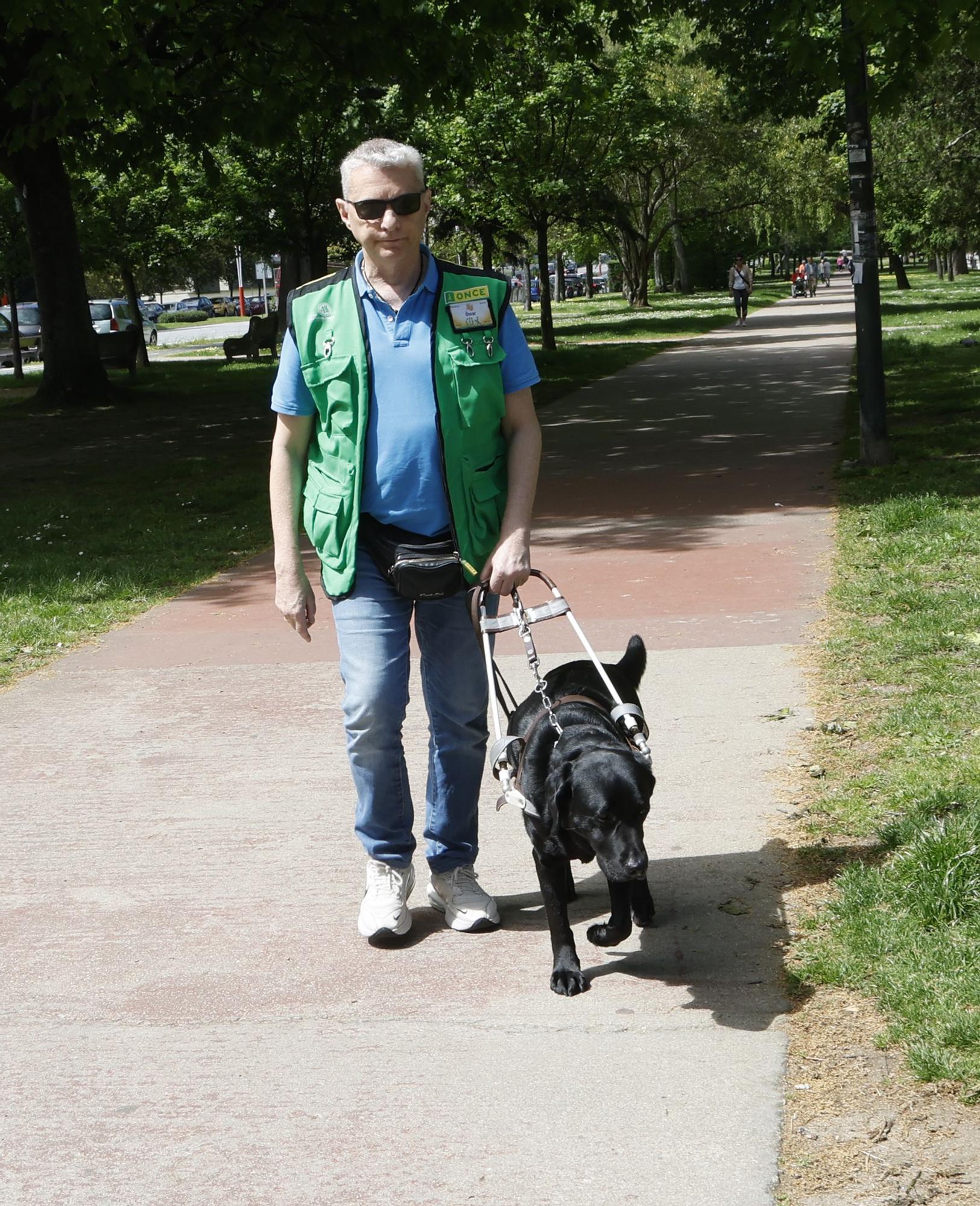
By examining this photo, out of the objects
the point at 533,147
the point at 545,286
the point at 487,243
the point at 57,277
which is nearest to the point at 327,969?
→ the point at 57,277

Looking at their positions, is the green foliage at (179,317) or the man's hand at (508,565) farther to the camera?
the green foliage at (179,317)

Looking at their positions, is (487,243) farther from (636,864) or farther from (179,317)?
(179,317)

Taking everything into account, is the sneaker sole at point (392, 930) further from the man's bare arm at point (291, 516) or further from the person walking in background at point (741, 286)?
the person walking in background at point (741, 286)

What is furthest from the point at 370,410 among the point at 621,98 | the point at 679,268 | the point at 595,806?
the point at 679,268

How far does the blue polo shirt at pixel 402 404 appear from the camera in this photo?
3891 mm

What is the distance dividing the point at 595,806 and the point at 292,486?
1278 mm

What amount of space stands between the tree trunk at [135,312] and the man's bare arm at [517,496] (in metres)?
29.3

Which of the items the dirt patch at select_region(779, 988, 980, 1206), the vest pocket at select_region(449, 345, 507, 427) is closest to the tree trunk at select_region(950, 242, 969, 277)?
the vest pocket at select_region(449, 345, 507, 427)

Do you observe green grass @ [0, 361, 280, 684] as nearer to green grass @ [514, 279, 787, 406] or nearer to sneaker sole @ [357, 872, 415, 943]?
sneaker sole @ [357, 872, 415, 943]

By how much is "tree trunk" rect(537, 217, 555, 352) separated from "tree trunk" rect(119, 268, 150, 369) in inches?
344

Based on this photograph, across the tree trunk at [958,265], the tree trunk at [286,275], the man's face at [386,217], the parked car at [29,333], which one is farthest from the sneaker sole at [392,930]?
the tree trunk at [958,265]

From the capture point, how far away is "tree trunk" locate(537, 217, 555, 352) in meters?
29.4

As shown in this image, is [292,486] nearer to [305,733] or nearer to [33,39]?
[305,733]

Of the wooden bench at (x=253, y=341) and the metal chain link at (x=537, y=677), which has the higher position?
the wooden bench at (x=253, y=341)
